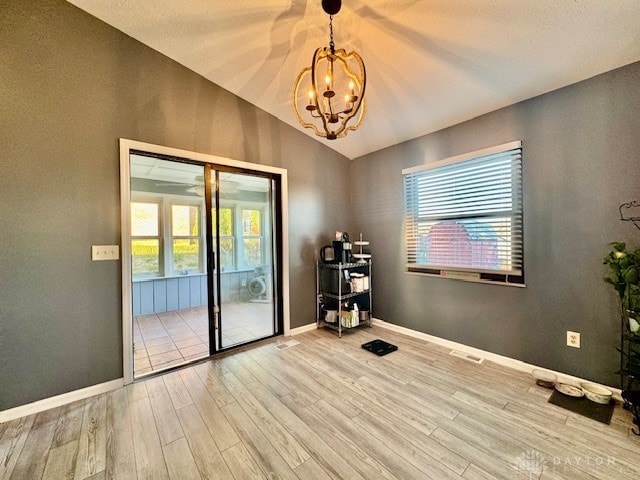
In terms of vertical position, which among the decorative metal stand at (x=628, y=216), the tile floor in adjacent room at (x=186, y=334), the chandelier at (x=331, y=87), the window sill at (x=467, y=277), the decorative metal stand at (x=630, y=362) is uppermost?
the chandelier at (x=331, y=87)

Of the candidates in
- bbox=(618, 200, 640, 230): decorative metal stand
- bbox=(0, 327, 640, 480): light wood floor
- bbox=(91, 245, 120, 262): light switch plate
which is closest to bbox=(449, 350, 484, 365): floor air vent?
bbox=(0, 327, 640, 480): light wood floor

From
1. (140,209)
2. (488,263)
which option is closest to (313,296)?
(488,263)

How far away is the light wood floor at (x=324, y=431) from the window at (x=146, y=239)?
274cm

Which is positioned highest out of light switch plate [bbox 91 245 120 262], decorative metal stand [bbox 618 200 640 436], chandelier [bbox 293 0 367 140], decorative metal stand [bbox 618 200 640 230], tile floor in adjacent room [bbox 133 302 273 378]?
chandelier [bbox 293 0 367 140]

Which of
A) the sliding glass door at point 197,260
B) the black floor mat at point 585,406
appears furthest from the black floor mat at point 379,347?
the black floor mat at point 585,406

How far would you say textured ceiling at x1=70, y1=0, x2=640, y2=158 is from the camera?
1.62m

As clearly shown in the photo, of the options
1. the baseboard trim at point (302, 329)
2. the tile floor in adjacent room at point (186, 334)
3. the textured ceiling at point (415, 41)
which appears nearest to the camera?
the textured ceiling at point (415, 41)

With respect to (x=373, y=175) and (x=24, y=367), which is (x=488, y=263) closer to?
(x=373, y=175)

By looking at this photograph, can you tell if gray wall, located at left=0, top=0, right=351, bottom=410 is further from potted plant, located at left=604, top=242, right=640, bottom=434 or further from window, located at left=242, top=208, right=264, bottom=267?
potted plant, located at left=604, top=242, right=640, bottom=434

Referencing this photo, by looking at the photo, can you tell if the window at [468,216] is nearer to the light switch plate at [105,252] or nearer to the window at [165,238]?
the light switch plate at [105,252]

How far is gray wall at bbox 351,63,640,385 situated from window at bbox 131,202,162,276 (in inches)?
180

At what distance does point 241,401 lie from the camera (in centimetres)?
196

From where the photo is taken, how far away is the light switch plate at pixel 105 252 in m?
Answer: 2.08

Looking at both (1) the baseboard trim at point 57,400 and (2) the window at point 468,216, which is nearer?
(1) the baseboard trim at point 57,400
